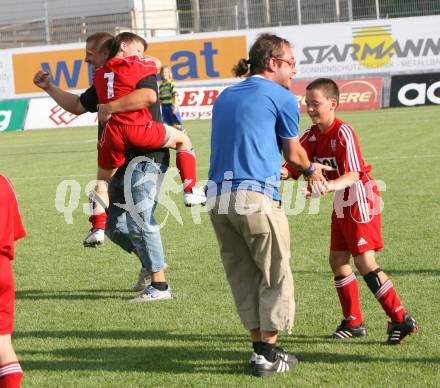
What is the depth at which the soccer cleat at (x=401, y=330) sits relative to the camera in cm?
613

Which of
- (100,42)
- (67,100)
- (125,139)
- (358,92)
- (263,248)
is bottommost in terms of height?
(358,92)

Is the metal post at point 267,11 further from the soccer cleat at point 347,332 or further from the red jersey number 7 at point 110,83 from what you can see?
the soccer cleat at point 347,332

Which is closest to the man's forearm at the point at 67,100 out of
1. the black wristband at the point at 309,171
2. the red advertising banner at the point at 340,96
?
the black wristband at the point at 309,171

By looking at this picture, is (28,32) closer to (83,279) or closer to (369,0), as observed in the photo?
(369,0)

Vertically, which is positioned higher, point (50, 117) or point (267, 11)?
point (267, 11)

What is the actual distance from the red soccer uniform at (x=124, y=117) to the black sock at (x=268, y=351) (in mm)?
2480

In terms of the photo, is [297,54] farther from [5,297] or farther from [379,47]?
[5,297]

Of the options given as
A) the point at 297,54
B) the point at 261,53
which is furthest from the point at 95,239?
the point at 297,54

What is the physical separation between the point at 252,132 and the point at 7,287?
1.66 meters

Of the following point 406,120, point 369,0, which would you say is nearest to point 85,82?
point 369,0

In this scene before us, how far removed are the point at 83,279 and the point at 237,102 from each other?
400 cm

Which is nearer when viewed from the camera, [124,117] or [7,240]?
A: [7,240]

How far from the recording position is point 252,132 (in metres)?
5.41

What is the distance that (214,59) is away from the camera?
35.9m
